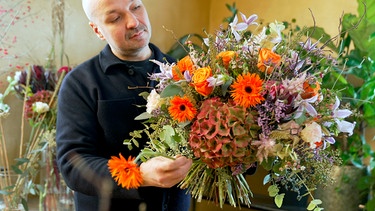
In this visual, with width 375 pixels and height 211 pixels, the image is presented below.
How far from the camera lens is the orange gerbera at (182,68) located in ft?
4.00

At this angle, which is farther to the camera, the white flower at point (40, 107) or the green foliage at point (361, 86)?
the green foliage at point (361, 86)

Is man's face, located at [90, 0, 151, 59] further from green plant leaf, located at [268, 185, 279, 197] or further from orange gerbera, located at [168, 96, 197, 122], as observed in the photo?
green plant leaf, located at [268, 185, 279, 197]

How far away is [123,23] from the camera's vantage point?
1.39m

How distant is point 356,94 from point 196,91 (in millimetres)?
1525

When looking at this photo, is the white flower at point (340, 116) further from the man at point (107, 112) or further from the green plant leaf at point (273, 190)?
the man at point (107, 112)

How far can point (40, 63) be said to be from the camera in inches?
94.4

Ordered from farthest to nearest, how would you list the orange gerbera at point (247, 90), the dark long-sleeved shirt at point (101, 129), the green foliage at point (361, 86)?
the green foliage at point (361, 86) < the dark long-sleeved shirt at point (101, 129) < the orange gerbera at point (247, 90)

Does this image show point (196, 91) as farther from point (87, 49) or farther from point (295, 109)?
point (87, 49)

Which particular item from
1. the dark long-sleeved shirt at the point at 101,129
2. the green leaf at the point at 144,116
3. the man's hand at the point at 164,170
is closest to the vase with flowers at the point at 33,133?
the dark long-sleeved shirt at the point at 101,129

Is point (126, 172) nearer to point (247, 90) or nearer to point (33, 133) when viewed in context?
point (247, 90)

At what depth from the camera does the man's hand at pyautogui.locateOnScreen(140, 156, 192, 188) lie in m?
1.15

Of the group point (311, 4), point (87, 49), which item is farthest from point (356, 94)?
point (87, 49)

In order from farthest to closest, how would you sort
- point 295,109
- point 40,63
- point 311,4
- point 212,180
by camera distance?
point 311,4, point 40,63, point 212,180, point 295,109

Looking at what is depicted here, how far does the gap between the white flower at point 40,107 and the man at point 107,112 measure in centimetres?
62
